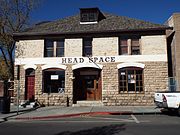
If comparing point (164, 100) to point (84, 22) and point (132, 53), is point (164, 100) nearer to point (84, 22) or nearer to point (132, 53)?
point (132, 53)

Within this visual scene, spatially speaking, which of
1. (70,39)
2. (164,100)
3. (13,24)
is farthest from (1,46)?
(164,100)

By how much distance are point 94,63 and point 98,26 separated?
10.8 feet

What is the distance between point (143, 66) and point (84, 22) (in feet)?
21.8

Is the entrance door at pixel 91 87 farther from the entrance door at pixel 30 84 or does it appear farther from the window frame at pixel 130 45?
the entrance door at pixel 30 84

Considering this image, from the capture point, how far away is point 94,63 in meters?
20.0

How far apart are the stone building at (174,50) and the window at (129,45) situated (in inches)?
119

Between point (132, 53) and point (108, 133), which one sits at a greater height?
point (132, 53)

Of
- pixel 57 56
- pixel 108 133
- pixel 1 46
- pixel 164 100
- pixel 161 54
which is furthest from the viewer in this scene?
pixel 1 46

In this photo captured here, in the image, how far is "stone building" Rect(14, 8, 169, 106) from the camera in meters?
19.5

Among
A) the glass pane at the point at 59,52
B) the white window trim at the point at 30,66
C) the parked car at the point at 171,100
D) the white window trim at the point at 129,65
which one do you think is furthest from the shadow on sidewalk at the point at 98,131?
the white window trim at the point at 30,66

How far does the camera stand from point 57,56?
20.8 metres

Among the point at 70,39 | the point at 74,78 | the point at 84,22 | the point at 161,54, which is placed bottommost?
the point at 74,78

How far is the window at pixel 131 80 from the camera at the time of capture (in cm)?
1973

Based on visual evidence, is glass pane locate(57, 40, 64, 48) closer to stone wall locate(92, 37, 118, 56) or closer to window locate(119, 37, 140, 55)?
stone wall locate(92, 37, 118, 56)
